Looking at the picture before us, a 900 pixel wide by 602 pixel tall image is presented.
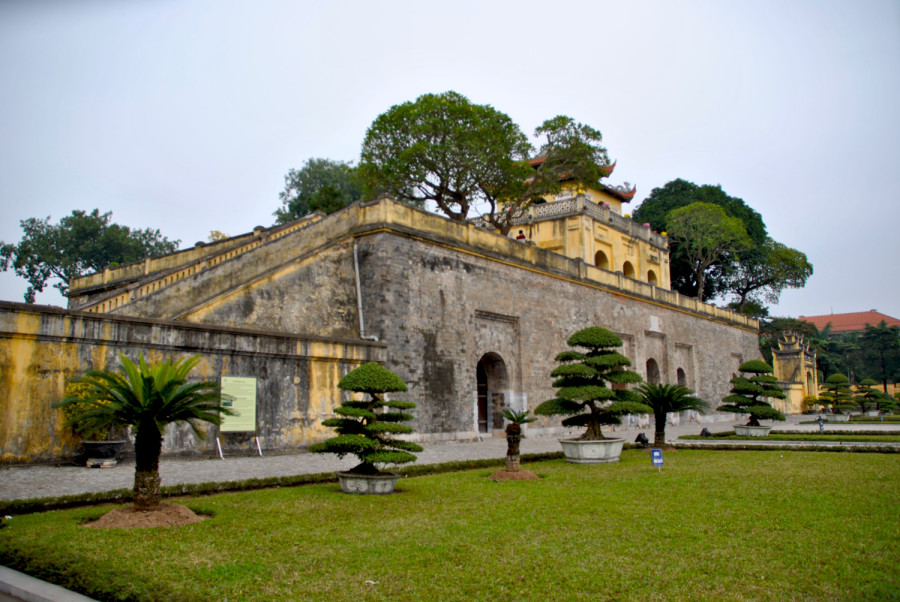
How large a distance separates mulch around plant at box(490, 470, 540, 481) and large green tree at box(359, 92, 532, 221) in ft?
46.8

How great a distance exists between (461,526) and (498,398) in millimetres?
14393

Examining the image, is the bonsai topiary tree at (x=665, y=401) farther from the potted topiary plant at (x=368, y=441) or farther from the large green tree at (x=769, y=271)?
the large green tree at (x=769, y=271)

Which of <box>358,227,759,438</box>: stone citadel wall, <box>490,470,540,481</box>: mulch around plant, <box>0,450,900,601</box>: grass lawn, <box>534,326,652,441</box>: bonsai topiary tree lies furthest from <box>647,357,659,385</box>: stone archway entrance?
<box>0,450,900,601</box>: grass lawn

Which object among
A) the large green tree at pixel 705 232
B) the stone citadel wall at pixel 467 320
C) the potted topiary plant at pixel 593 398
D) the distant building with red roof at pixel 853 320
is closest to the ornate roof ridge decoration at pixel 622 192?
the large green tree at pixel 705 232

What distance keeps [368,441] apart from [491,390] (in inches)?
496

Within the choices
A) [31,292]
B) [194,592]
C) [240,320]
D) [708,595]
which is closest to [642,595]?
[708,595]

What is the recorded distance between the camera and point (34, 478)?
342 inches

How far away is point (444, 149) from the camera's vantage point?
910 inches

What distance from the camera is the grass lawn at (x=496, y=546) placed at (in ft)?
13.6

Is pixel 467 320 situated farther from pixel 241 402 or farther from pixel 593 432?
pixel 241 402

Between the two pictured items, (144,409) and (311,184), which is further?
(311,184)

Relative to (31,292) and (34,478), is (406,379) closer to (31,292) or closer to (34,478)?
(34,478)

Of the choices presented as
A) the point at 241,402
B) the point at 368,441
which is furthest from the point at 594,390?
the point at 241,402

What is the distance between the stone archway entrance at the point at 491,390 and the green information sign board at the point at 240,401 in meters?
8.75
